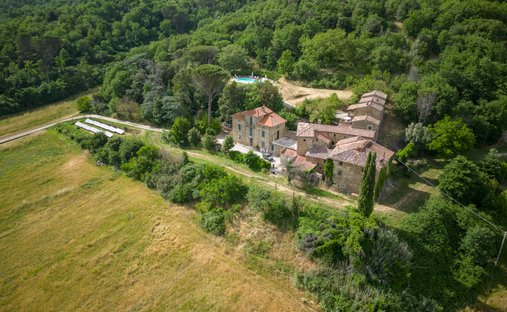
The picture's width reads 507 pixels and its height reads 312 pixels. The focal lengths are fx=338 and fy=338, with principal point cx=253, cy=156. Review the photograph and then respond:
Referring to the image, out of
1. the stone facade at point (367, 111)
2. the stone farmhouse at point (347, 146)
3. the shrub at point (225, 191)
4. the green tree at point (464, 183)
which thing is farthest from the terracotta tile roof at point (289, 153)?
the green tree at point (464, 183)

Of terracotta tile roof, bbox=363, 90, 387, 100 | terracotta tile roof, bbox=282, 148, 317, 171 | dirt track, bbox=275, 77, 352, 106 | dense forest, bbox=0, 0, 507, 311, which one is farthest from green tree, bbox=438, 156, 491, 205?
dirt track, bbox=275, 77, 352, 106

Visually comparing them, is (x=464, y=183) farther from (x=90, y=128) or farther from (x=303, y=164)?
(x=90, y=128)

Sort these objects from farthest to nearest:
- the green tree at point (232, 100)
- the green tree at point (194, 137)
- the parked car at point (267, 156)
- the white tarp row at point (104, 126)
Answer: the white tarp row at point (104, 126) < the green tree at point (232, 100) < the green tree at point (194, 137) < the parked car at point (267, 156)

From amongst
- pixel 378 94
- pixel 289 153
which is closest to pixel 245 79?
pixel 378 94

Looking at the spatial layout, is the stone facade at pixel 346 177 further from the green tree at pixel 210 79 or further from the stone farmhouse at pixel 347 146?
the green tree at pixel 210 79

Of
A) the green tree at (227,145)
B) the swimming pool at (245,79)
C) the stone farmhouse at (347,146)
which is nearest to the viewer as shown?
the stone farmhouse at (347,146)

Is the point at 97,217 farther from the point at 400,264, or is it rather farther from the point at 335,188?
the point at 400,264
